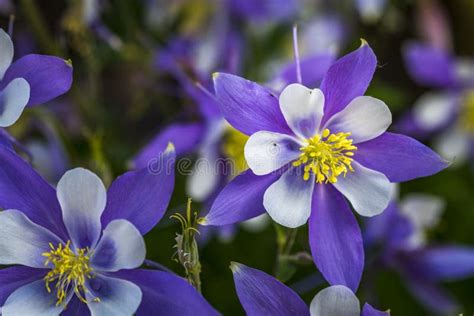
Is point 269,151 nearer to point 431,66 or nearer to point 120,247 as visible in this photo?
point 120,247

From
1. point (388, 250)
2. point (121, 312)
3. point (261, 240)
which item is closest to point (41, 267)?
point (121, 312)

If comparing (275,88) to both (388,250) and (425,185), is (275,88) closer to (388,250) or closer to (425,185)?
(388,250)

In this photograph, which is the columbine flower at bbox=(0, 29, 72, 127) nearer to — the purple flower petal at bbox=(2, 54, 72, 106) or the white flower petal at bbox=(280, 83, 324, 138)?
the purple flower petal at bbox=(2, 54, 72, 106)

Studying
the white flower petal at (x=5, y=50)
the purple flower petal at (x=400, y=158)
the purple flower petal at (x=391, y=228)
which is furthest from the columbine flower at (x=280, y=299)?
the purple flower petal at (x=391, y=228)

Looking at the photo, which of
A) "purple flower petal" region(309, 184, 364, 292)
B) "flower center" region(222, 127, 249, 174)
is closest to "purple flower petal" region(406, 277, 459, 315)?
"flower center" region(222, 127, 249, 174)

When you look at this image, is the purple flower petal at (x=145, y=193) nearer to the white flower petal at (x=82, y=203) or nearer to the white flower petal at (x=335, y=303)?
the white flower petal at (x=82, y=203)

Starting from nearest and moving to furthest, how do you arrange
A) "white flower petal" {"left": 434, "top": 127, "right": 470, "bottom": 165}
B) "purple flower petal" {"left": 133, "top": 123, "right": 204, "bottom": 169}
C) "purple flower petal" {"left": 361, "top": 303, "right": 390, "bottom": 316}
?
1. "purple flower petal" {"left": 361, "top": 303, "right": 390, "bottom": 316}
2. "purple flower petal" {"left": 133, "top": 123, "right": 204, "bottom": 169}
3. "white flower petal" {"left": 434, "top": 127, "right": 470, "bottom": 165}
